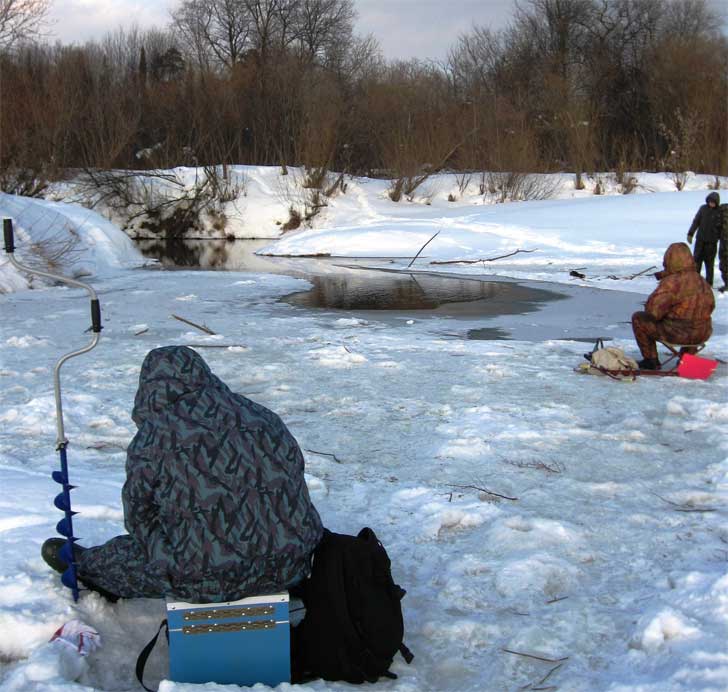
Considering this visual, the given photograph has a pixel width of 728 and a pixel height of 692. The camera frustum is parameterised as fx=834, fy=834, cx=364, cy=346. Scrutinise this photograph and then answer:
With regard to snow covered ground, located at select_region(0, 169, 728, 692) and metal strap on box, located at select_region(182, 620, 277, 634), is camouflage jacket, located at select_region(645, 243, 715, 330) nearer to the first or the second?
snow covered ground, located at select_region(0, 169, 728, 692)

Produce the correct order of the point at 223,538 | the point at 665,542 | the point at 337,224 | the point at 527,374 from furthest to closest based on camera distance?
1. the point at 337,224
2. the point at 527,374
3. the point at 665,542
4. the point at 223,538

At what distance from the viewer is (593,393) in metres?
6.97

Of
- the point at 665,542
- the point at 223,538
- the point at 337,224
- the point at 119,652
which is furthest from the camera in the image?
the point at 337,224

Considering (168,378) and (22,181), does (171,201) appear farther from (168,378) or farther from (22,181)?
(168,378)

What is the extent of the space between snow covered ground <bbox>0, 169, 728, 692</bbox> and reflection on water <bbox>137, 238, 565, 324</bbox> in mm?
753

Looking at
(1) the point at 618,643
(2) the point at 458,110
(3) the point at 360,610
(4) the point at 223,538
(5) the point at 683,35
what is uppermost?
(5) the point at 683,35

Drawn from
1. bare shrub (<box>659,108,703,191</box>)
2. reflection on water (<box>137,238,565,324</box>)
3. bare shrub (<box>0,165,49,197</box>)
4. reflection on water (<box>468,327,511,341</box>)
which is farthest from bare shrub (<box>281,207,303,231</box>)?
reflection on water (<box>468,327,511,341</box>)

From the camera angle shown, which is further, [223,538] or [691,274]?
[691,274]

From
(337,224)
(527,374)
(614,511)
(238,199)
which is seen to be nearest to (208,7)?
(238,199)

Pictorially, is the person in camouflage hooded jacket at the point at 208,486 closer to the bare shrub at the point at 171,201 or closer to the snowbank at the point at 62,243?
the snowbank at the point at 62,243

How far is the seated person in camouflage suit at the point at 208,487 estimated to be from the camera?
2.81 metres

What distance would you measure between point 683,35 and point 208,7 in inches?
990

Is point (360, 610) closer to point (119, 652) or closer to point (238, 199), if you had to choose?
point (119, 652)

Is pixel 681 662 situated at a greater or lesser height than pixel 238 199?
lesser
